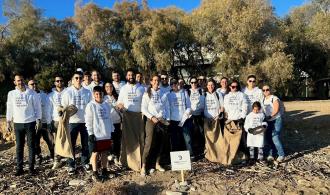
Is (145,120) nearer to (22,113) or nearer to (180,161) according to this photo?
(180,161)

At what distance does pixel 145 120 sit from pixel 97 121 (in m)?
1.15

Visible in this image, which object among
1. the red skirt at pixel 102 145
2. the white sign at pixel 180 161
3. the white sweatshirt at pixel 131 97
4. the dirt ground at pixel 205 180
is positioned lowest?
the dirt ground at pixel 205 180

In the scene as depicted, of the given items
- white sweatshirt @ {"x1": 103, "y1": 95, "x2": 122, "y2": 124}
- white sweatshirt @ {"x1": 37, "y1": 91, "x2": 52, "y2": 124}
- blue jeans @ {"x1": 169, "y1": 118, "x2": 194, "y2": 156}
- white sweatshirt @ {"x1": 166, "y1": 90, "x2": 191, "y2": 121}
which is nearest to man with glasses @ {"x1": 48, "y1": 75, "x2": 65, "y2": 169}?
white sweatshirt @ {"x1": 37, "y1": 91, "x2": 52, "y2": 124}

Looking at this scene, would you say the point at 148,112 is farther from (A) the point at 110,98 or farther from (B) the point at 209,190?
(B) the point at 209,190

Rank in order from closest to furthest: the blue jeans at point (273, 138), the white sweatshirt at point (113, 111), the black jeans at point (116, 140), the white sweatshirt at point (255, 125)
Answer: the white sweatshirt at point (113, 111) < the black jeans at point (116, 140) < the white sweatshirt at point (255, 125) < the blue jeans at point (273, 138)

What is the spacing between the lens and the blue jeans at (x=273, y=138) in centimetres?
900

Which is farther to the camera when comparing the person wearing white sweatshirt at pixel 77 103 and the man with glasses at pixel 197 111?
the man with glasses at pixel 197 111

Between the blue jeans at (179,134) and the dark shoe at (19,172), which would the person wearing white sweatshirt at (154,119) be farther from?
the dark shoe at (19,172)

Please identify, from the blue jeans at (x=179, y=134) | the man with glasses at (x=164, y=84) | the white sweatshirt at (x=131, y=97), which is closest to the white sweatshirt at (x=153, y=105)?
the white sweatshirt at (x=131, y=97)

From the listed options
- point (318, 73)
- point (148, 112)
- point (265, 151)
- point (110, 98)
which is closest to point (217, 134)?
point (265, 151)

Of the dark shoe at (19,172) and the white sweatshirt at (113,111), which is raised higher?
the white sweatshirt at (113,111)

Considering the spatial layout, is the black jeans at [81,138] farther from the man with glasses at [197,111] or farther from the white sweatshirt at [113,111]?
the man with glasses at [197,111]

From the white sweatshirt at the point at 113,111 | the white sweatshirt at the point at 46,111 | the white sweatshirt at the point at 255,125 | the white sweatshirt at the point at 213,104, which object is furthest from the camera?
the white sweatshirt at the point at 46,111

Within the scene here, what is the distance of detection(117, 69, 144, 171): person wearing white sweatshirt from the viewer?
8.01 metres
